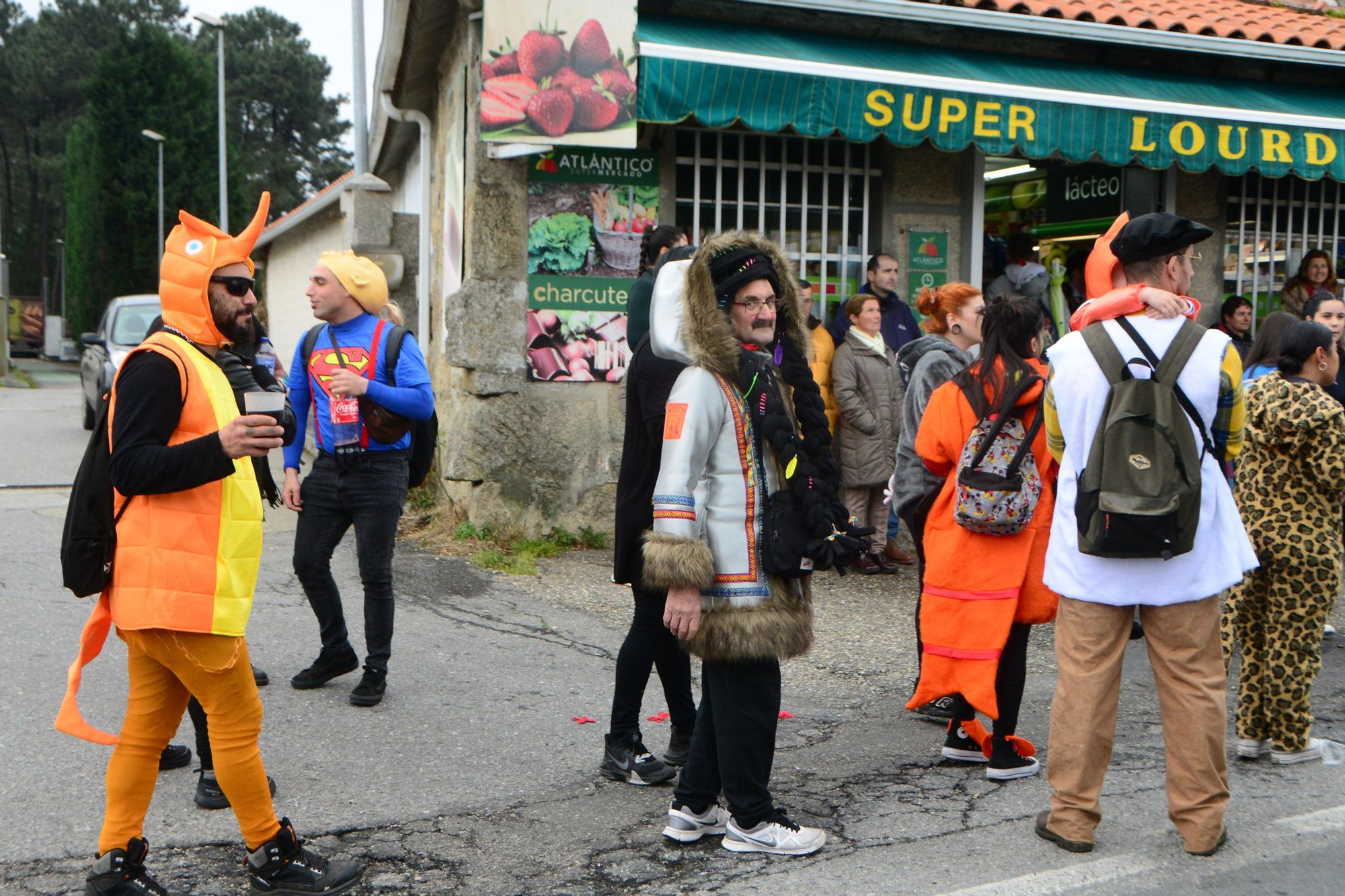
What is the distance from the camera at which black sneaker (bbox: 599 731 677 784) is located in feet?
14.4

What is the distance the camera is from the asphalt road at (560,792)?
367 centimetres

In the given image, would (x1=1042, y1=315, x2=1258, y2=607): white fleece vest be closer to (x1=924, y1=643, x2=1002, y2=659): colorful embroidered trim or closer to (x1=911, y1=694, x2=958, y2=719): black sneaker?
(x1=924, y1=643, x2=1002, y2=659): colorful embroidered trim

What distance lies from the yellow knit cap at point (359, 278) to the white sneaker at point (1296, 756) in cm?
382

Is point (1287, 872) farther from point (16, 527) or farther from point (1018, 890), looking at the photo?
point (16, 527)

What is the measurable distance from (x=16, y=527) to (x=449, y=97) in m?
4.33

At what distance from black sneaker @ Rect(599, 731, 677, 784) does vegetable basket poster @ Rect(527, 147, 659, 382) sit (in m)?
4.28

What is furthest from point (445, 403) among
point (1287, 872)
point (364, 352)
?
point (1287, 872)

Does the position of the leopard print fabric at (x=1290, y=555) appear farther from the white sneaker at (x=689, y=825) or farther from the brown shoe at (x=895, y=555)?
the brown shoe at (x=895, y=555)

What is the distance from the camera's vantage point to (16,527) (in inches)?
345

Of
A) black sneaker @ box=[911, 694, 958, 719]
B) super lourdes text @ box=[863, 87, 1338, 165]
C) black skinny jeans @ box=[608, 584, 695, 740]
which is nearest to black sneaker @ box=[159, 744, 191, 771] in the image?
black skinny jeans @ box=[608, 584, 695, 740]

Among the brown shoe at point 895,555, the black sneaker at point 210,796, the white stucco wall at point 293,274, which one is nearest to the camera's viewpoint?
the black sneaker at point 210,796

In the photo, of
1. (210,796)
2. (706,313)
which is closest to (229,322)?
(706,313)

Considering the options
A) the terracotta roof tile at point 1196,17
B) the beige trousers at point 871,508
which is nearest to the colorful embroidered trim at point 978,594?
the beige trousers at point 871,508

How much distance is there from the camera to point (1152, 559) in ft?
12.3
